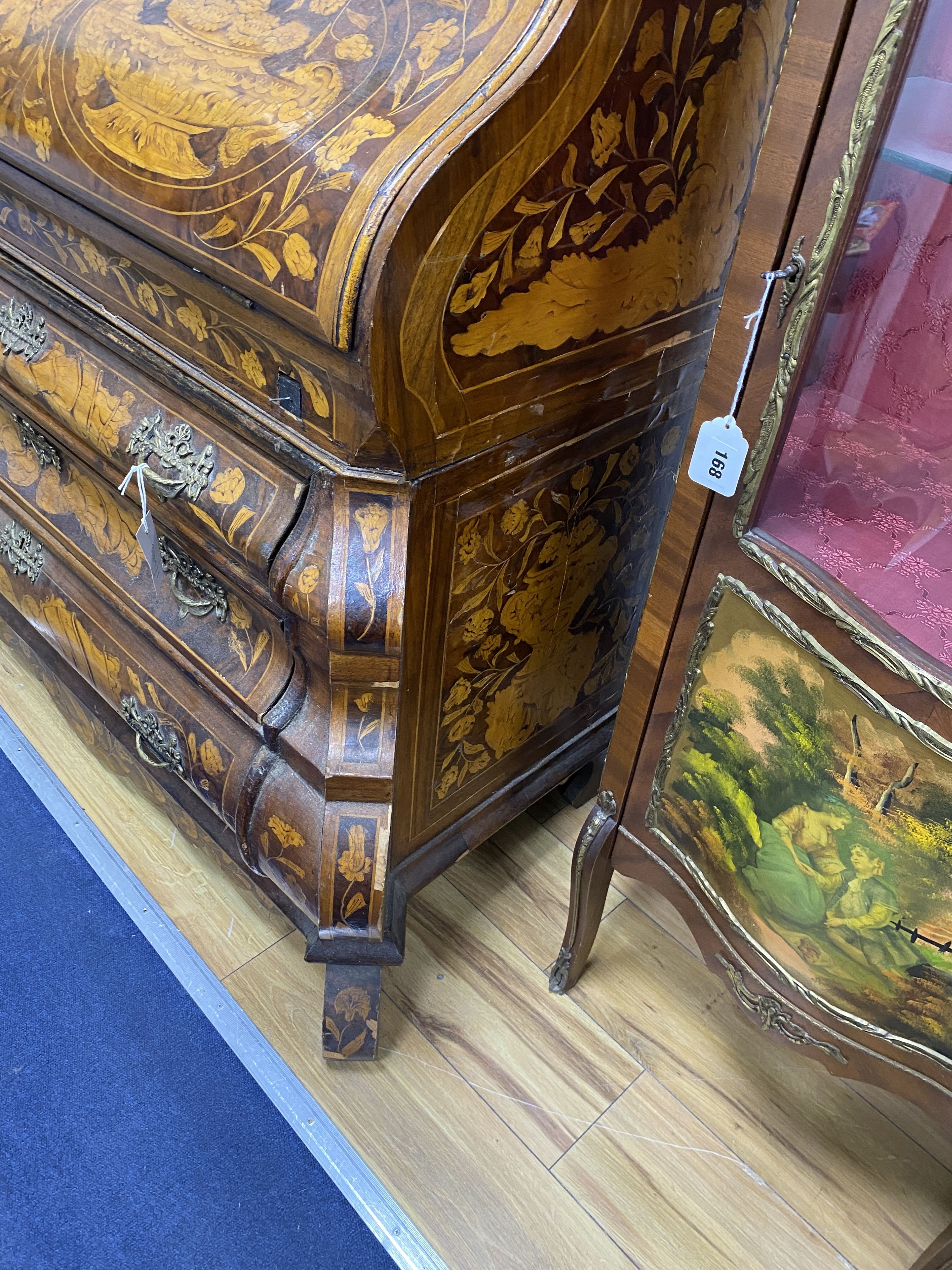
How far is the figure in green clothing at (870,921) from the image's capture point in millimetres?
812

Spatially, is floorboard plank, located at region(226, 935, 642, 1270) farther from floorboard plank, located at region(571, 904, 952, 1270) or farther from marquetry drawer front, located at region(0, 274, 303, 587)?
marquetry drawer front, located at region(0, 274, 303, 587)

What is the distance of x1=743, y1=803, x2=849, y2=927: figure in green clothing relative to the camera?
0.84 meters

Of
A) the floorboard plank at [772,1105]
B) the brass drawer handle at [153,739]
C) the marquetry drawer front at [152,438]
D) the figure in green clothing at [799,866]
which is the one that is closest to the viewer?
the figure in green clothing at [799,866]

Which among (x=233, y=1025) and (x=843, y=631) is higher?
(x=843, y=631)

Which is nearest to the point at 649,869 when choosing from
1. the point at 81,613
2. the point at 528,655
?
the point at 528,655

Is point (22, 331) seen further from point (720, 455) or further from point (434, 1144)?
point (434, 1144)

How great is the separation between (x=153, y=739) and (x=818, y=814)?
87 cm

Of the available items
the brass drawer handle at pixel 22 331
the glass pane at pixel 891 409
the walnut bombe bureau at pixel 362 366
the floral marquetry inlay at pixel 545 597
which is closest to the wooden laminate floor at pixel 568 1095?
the walnut bombe bureau at pixel 362 366

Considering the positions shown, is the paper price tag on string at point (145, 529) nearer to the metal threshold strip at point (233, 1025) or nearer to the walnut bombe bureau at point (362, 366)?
the walnut bombe bureau at point (362, 366)

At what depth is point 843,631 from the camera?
28.6 inches

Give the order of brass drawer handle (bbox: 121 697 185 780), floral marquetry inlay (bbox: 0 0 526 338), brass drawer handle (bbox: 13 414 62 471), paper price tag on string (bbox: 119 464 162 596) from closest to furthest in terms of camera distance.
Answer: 1. floral marquetry inlay (bbox: 0 0 526 338)
2. paper price tag on string (bbox: 119 464 162 596)
3. brass drawer handle (bbox: 121 697 185 780)
4. brass drawer handle (bbox: 13 414 62 471)

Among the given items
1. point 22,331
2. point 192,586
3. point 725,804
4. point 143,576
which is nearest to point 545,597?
point 725,804

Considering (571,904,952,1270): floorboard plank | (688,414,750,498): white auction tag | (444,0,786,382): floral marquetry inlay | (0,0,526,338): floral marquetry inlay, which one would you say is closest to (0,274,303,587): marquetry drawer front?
(0,0,526,338): floral marquetry inlay

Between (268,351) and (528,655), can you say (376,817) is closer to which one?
(528,655)
